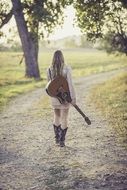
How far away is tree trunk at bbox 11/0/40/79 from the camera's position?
3566 cm

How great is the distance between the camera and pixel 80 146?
11.7 metres

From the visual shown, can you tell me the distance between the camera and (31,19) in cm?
3638

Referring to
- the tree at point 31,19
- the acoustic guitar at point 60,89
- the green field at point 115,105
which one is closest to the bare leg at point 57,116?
the acoustic guitar at point 60,89

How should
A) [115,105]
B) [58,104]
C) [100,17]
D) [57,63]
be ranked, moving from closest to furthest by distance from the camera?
[57,63] → [58,104] → [115,105] → [100,17]

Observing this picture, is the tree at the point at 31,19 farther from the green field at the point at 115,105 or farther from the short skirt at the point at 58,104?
the short skirt at the point at 58,104

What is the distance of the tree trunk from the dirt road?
20075 mm

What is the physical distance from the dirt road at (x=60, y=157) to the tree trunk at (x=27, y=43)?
20.1 meters

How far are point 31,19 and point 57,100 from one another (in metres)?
25.6

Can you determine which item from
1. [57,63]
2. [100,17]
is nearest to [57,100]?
[57,63]

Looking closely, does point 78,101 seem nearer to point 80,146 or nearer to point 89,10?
point 89,10

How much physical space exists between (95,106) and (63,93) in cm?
796

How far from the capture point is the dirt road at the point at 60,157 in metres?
8.73

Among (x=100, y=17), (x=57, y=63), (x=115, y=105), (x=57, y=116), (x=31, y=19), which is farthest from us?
(x=31, y=19)

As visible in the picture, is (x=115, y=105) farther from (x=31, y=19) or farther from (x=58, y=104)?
(x=31, y=19)
